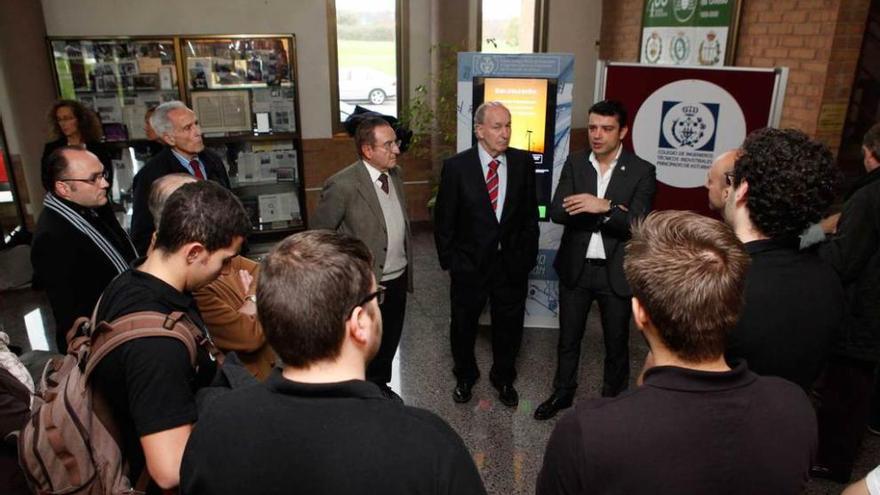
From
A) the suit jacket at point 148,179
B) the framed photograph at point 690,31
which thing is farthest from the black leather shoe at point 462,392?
the framed photograph at point 690,31

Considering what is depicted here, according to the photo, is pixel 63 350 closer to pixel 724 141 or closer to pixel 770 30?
pixel 724 141

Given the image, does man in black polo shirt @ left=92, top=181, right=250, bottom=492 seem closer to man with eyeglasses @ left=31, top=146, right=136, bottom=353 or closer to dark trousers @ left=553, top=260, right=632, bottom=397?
man with eyeglasses @ left=31, top=146, right=136, bottom=353

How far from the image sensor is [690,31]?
500cm

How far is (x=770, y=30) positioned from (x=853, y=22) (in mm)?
568

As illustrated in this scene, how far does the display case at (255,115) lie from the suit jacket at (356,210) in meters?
3.16

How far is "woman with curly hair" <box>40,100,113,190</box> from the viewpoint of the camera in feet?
14.9

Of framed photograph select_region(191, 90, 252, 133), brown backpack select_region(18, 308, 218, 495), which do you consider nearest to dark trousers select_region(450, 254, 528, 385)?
brown backpack select_region(18, 308, 218, 495)

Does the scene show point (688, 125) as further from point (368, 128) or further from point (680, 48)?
point (368, 128)

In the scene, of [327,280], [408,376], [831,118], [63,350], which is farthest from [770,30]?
[63,350]

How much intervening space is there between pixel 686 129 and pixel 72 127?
4.66 meters

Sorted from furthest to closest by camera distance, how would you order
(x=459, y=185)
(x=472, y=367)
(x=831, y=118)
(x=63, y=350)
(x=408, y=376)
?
(x=831, y=118) < (x=408, y=376) < (x=472, y=367) < (x=459, y=185) < (x=63, y=350)

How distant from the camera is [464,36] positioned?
→ 6.06 metres

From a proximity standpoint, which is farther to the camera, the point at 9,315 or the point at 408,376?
the point at 9,315

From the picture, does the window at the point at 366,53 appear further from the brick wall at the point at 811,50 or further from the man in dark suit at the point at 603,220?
the man in dark suit at the point at 603,220
